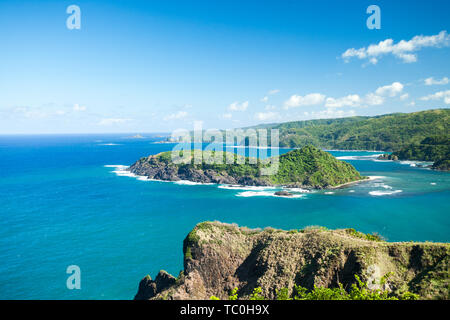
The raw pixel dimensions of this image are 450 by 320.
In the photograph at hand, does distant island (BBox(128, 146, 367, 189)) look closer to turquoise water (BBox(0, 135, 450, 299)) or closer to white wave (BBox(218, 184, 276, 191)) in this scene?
white wave (BBox(218, 184, 276, 191))

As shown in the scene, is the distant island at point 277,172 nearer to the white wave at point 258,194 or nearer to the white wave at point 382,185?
the white wave at point 382,185

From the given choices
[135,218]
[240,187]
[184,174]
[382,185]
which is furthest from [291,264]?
[184,174]

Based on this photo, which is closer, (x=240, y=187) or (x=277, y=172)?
(x=240, y=187)

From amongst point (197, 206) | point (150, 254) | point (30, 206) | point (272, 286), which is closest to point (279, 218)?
point (197, 206)

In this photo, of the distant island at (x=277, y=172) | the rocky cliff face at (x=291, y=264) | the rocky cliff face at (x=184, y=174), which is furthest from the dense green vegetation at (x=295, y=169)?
the rocky cliff face at (x=291, y=264)

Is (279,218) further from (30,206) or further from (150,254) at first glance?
(30,206)

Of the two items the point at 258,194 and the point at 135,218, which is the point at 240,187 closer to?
the point at 258,194

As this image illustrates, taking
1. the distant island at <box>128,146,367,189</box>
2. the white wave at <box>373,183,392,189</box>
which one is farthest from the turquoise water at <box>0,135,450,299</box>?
the distant island at <box>128,146,367,189</box>
